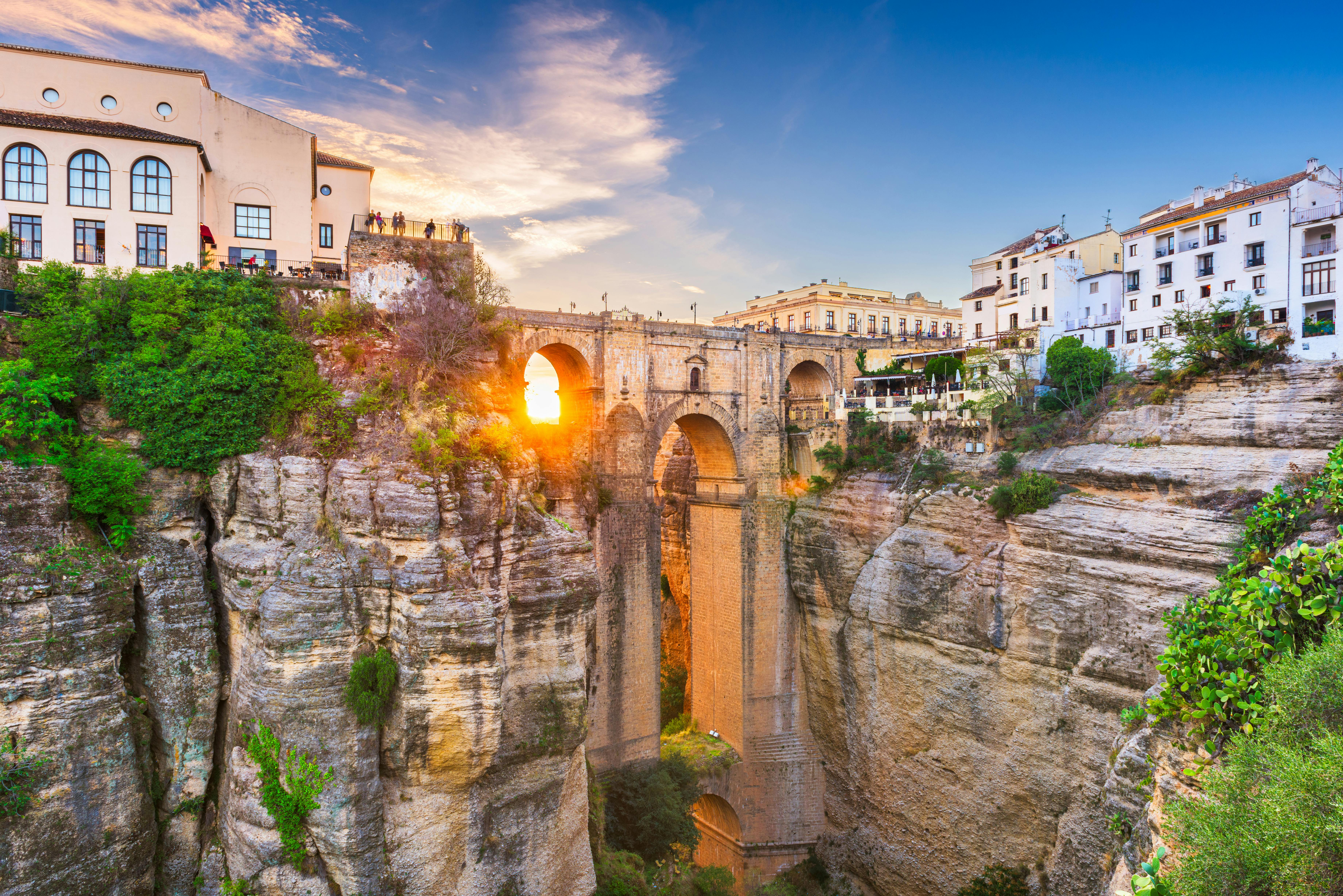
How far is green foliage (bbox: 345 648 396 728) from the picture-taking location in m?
14.5

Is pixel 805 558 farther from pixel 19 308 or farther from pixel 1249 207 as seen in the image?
pixel 19 308

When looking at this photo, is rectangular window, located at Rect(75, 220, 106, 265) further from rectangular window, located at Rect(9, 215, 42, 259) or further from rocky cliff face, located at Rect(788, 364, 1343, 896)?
rocky cliff face, located at Rect(788, 364, 1343, 896)

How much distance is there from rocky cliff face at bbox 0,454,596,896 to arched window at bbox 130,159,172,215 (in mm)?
9394

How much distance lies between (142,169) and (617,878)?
2318cm

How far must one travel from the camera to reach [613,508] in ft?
88.7

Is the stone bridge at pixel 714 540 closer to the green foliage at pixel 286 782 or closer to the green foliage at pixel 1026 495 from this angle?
the green foliage at pixel 1026 495

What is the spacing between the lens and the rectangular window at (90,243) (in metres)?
19.8

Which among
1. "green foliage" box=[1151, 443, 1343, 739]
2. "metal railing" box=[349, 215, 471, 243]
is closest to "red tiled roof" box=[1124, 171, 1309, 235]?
"green foliage" box=[1151, 443, 1343, 739]

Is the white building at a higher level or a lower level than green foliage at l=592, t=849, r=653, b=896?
higher

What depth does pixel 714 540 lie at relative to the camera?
32031mm

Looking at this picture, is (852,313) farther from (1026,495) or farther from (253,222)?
(253,222)

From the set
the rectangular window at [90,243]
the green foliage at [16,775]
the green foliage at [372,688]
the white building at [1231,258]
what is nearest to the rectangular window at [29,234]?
the rectangular window at [90,243]

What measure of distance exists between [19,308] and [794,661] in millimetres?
27565

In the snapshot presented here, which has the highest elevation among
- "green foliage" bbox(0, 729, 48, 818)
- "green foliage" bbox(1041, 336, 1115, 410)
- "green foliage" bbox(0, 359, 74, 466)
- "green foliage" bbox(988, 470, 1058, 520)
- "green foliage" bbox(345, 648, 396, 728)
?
"green foliage" bbox(1041, 336, 1115, 410)
